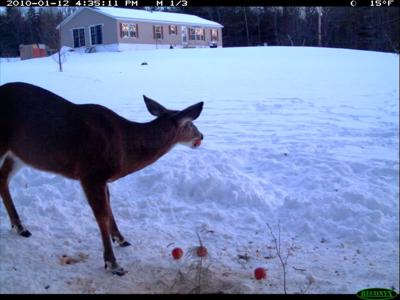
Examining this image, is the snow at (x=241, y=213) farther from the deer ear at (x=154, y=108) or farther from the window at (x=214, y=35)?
the window at (x=214, y=35)

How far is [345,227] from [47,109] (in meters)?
3.32

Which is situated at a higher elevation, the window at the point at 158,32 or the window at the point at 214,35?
the window at the point at 158,32

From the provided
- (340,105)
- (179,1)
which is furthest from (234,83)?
(179,1)

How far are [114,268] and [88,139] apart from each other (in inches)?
47.7

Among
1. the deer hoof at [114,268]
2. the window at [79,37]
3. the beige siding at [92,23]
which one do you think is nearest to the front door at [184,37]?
the beige siding at [92,23]

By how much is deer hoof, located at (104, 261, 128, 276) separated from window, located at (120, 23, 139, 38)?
35.6 metres

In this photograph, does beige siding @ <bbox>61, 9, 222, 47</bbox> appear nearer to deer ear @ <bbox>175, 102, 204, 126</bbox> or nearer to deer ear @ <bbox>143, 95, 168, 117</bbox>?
deer ear @ <bbox>143, 95, 168, 117</bbox>

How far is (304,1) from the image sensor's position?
5.21 m

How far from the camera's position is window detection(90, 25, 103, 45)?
38.5 metres

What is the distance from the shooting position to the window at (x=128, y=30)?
37844mm

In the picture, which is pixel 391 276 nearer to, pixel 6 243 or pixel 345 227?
pixel 345 227

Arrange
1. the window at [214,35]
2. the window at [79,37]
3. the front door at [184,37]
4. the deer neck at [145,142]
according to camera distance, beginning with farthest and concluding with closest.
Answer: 1. the front door at [184,37]
2. the window at [79,37]
3. the window at [214,35]
4. the deer neck at [145,142]

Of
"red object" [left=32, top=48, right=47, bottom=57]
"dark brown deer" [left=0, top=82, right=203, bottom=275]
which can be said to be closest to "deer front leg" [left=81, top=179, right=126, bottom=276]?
"dark brown deer" [left=0, top=82, right=203, bottom=275]

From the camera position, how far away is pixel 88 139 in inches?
168
